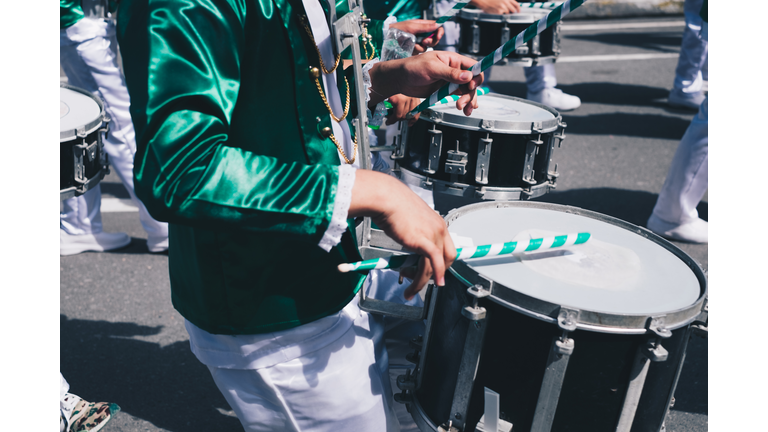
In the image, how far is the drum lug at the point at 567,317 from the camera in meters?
1.19

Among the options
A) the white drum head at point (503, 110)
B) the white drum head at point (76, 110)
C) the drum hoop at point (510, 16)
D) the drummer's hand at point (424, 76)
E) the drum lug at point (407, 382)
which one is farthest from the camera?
the drum hoop at point (510, 16)

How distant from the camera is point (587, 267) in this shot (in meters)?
1.42

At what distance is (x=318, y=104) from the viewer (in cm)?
128

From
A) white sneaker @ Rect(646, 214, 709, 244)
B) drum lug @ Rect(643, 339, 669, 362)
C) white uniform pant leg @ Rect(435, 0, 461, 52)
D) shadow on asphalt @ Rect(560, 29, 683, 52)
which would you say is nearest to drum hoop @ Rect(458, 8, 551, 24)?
white uniform pant leg @ Rect(435, 0, 461, 52)

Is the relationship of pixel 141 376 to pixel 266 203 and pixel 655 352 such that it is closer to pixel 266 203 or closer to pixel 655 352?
pixel 266 203

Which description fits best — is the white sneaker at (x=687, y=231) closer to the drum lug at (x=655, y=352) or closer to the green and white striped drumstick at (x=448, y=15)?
the green and white striped drumstick at (x=448, y=15)

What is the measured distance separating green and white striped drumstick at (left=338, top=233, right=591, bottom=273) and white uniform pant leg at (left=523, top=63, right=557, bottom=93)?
4593 millimetres

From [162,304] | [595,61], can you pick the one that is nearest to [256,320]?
[162,304]

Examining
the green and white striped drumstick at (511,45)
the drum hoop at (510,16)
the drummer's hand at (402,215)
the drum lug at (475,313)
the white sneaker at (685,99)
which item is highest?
the green and white striped drumstick at (511,45)

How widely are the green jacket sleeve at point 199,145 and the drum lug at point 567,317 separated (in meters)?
0.46

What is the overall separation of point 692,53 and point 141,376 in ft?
16.8

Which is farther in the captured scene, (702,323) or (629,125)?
(629,125)

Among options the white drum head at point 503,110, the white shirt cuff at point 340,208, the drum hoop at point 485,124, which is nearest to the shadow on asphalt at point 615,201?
the white drum head at point 503,110

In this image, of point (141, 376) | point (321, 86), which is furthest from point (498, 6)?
point (321, 86)
